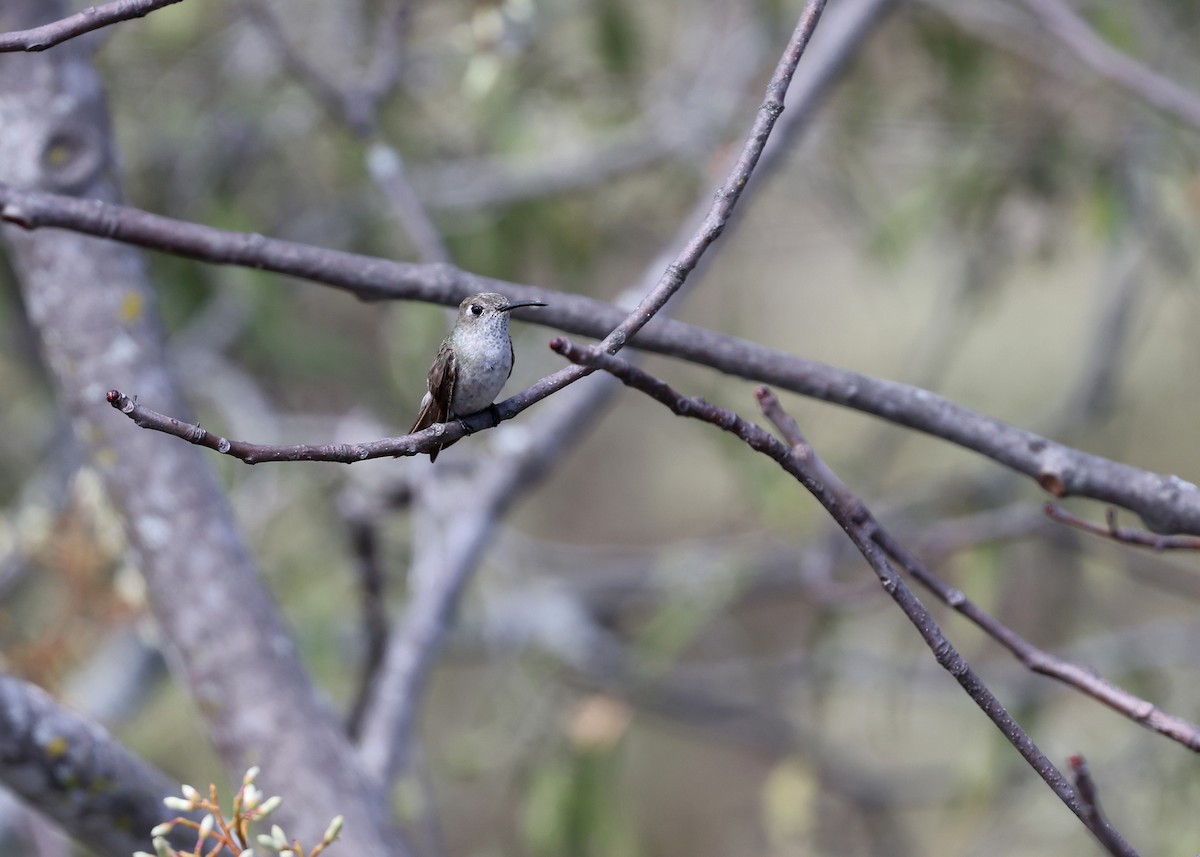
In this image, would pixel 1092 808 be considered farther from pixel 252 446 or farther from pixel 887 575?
pixel 252 446

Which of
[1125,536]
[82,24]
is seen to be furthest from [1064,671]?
[82,24]

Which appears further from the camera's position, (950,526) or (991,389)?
(991,389)

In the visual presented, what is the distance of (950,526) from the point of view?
4.57 m

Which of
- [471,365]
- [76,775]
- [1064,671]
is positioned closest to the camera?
[471,365]

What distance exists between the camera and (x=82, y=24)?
1.34 m

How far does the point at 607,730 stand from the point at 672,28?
17.0 ft

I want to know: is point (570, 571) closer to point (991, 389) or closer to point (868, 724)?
point (868, 724)

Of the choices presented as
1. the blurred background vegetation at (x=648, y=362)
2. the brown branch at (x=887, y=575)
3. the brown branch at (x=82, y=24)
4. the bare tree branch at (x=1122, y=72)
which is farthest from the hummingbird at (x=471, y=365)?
the bare tree branch at (x=1122, y=72)

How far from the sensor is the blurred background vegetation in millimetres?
4664

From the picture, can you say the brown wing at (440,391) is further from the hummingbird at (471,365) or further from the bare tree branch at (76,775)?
the bare tree branch at (76,775)

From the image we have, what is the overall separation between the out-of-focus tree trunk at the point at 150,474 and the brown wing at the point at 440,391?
1082mm

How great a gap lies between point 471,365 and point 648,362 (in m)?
5.39

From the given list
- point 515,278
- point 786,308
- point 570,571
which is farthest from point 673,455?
point 515,278

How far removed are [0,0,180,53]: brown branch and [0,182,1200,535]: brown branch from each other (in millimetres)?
441
